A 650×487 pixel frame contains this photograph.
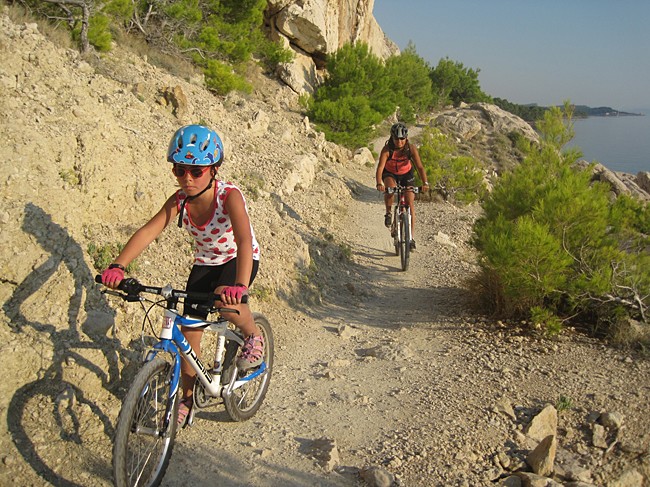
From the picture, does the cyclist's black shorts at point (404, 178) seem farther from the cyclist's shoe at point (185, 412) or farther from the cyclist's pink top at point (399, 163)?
the cyclist's shoe at point (185, 412)

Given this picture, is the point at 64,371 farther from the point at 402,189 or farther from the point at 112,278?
the point at 402,189

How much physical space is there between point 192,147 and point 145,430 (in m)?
1.58

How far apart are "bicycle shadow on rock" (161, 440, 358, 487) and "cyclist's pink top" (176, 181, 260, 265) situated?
4.12 feet

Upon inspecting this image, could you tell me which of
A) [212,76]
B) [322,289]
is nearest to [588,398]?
[322,289]

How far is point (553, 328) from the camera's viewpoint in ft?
16.3

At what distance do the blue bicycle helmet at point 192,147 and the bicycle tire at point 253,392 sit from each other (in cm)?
128

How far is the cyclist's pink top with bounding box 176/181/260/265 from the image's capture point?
312 cm

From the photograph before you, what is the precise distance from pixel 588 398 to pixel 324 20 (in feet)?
79.7

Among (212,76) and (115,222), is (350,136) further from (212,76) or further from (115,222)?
(115,222)

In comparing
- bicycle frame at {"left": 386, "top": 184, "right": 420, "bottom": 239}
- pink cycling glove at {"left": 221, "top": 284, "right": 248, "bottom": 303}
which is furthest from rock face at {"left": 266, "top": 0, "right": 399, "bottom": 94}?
pink cycling glove at {"left": 221, "top": 284, "right": 248, "bottom": 303}

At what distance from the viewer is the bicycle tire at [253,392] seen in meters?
3.55

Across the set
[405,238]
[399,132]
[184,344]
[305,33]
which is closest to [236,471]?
[184,344]

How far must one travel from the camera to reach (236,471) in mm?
3172

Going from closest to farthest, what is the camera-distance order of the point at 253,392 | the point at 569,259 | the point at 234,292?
the point at 234,292 < the point at 253,392 < the point at 569,259
